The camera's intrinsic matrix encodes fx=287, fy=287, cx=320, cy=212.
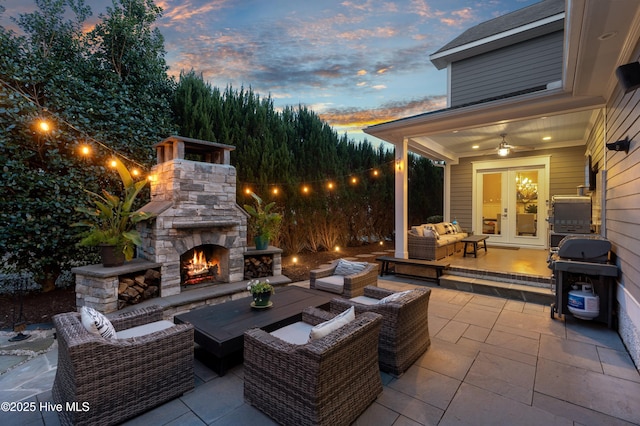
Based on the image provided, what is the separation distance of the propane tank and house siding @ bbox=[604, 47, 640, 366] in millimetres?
213

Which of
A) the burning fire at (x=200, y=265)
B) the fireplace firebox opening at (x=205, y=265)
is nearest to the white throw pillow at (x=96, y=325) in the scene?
the fireplace firebox opening at (x=205, y=265)

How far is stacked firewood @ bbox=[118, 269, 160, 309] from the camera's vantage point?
391cm

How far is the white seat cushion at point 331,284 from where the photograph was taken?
423 centimetres

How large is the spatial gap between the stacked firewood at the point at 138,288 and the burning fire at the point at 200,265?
0.72m

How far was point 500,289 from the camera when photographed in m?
4.89

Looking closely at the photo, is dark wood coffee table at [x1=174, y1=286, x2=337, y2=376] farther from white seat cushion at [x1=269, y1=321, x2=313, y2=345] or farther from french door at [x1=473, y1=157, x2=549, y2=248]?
french door at [x1=473, y1=157, x2=549, y2=248]

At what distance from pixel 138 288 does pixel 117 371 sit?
247 cm

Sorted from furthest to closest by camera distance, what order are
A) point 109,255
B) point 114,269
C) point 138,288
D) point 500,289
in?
point 500,289 → point 138,288 → point 109,255 → point 114,269

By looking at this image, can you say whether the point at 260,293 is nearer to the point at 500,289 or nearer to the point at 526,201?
the point at 500,289

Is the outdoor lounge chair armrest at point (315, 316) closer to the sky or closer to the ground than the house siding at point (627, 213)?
closer to the ground

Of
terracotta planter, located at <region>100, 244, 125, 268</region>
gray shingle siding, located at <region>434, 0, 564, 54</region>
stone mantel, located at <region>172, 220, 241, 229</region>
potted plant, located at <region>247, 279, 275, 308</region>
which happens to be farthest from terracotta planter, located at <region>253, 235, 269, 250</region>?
gray shingle siding, located at <region>434, 0, 564, 54</region>

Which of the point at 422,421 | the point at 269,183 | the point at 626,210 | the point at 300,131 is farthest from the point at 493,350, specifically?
the point at 300,131

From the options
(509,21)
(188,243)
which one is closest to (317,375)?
(188,243)

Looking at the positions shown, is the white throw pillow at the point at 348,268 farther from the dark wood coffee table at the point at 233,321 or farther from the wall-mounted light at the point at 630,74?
the wall-mounted light at the point at 630,74
